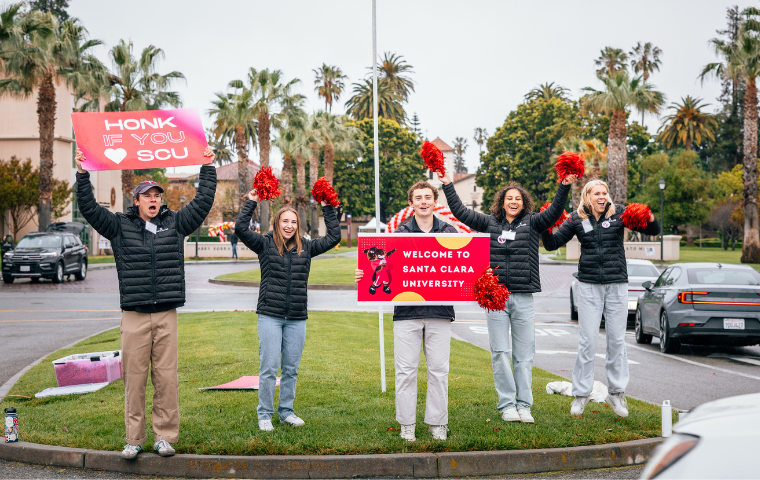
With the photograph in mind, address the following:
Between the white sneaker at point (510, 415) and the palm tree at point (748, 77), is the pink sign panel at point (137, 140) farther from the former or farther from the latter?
the palm tree at point (748, 77)

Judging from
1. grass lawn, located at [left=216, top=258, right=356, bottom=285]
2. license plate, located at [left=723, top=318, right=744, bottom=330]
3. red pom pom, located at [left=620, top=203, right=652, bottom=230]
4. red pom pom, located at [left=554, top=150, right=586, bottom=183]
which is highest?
red pom pom, located at [left=554, top=150, right=586, bottom=183]

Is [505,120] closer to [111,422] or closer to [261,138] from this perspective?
[261,138]

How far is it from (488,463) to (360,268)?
1990mm

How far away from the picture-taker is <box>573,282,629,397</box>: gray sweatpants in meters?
6.45

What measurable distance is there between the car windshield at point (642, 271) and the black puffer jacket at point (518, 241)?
1088 centimetres

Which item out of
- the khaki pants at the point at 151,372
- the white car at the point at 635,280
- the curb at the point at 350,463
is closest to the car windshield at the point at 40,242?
the white car at the point at 635,280

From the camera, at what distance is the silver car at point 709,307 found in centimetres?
1111

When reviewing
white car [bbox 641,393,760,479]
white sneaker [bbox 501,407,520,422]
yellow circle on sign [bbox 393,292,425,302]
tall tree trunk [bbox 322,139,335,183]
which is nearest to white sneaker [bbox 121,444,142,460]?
yellow circle on sign [bbox 393,292,425,302]

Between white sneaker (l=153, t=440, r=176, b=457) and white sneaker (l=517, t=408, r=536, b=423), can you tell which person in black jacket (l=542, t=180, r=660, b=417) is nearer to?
white sneaker (l=517, t=408, r=536, b=423)

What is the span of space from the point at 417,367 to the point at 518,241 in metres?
1.57

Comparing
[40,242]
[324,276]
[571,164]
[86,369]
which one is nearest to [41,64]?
[40,242]

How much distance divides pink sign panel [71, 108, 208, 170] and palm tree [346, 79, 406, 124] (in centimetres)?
7246

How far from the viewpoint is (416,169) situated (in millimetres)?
75688

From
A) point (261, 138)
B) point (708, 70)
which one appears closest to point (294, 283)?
point (708, 70)
